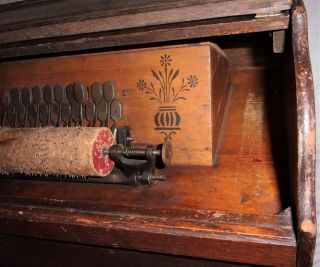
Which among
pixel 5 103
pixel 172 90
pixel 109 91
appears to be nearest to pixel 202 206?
pixel 172 90

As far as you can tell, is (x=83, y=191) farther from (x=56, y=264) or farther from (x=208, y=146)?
(x=208, y=146)

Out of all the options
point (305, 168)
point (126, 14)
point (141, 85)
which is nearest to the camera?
point (305, 168)

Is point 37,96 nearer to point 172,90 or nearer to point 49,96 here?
point 49,96

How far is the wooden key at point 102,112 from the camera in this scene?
3.05 ft

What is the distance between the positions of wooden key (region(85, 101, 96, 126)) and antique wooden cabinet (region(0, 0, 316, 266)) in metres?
0.08

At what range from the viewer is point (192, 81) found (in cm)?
84

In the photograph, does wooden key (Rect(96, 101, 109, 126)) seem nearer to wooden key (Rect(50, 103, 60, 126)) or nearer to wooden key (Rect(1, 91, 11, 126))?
wooden key (Rect(50, 103, 60, 126))

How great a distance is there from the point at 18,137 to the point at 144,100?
1.20ft

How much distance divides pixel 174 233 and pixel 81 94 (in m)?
0.53

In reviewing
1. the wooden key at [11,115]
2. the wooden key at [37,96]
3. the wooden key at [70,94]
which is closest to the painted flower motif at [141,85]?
the wooden key at [70,94]

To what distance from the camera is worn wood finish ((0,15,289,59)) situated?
26.8 inches

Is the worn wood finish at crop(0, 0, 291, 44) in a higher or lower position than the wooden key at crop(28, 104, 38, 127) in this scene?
higher

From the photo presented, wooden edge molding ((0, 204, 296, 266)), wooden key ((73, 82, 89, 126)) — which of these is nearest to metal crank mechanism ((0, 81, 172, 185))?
wooden key ((73, 82, 89, 126))

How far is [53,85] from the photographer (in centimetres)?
100
